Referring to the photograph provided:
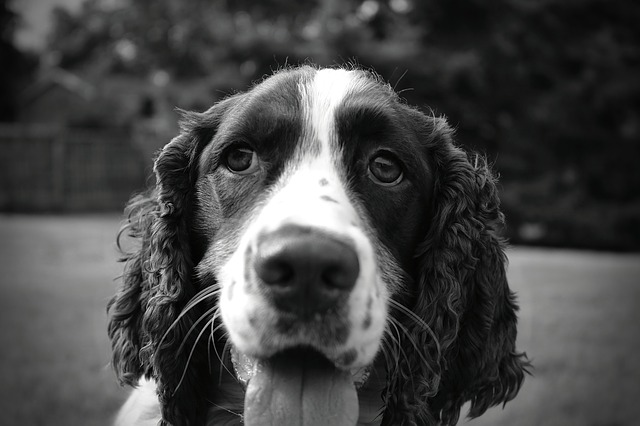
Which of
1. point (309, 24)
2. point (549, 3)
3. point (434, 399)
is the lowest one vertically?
point (434, 399)

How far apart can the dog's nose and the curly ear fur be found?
827mm

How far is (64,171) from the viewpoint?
77.1ft

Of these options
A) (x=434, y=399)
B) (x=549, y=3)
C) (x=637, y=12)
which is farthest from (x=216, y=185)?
(x=637, y=12)

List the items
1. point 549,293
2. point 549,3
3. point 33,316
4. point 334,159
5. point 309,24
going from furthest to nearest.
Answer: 1. point 549,3
2. point 309,24
3. point 549,293
4. point 33,316
5. point 334,159

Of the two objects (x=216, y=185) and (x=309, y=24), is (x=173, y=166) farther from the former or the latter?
(x=309, y=24)

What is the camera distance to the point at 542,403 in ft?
19.9

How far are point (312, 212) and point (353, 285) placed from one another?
32cm

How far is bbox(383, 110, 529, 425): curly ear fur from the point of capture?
3.18 m

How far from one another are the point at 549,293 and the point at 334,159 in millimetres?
9403

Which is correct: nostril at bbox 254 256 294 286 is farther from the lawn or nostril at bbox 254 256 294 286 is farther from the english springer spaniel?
the lawn

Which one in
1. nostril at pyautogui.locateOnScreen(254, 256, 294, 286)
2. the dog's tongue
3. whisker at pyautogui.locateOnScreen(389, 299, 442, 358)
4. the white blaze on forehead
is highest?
the white blaze on forehead

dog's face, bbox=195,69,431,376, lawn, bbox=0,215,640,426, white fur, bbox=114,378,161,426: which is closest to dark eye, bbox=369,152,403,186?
dog's face, bbox=195,69,431,376

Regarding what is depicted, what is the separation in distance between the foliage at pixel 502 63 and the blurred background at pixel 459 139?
0.16ft

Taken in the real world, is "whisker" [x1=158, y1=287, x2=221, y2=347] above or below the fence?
above
